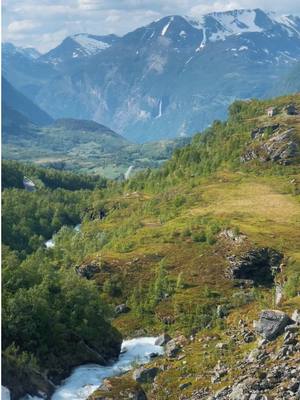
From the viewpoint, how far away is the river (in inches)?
2825

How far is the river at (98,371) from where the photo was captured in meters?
71.7

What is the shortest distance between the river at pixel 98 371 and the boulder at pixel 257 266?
32.4 m

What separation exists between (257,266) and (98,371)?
57.5 meters

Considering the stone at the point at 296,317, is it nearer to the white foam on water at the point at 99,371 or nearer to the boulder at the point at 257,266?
the white foam on water at the point at 99,371

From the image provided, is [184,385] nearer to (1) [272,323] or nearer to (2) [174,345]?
(1) [272,323]

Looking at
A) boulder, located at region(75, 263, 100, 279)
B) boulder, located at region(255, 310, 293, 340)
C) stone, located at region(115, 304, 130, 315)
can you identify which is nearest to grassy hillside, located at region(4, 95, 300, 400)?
boulder, located at region(75, 263, 100, 279)

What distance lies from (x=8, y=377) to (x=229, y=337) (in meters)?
29.6

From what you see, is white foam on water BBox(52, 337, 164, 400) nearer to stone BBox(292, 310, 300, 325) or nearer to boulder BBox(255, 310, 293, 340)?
boulder BBox(255, 310, 293, 340)

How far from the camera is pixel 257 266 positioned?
132000 millimetres

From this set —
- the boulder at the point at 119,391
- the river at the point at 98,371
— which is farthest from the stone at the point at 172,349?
the boulder at the point at 119,391

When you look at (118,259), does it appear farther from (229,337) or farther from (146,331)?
(229,337)

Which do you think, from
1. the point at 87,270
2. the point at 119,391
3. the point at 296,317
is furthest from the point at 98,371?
the point at 87,270

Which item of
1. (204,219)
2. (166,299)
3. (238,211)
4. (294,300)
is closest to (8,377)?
(294,300)

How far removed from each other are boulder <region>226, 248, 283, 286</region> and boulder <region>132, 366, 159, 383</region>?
5437cm
